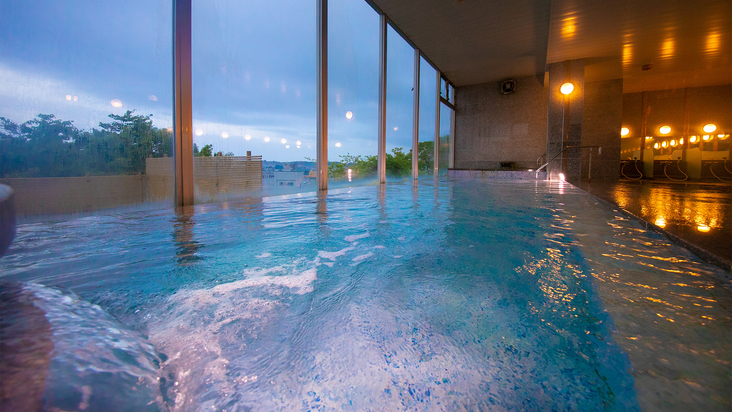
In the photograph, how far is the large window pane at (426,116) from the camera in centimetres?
940

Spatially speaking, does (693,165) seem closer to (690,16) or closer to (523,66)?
(523,66)

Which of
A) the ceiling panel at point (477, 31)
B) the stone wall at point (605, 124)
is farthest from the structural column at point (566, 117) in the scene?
the stone wall at point (605, 124)

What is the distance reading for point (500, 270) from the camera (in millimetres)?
1353

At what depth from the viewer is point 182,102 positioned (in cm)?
315

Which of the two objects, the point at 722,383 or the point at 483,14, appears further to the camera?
the point at 483,14

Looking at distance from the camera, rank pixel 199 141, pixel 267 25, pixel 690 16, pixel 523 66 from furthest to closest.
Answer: pixel 523 66 → pixel 690 16 → pixel 267 25 → pixel 199 141

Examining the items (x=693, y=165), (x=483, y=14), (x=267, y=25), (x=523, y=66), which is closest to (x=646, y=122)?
(x=693, y=165)

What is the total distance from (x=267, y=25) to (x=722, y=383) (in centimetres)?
480

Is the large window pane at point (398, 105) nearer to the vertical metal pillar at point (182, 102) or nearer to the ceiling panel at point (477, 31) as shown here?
the ceiling panel at point (477, 31)

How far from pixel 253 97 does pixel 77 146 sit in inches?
75.7

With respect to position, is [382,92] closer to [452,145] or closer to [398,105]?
[398,105]

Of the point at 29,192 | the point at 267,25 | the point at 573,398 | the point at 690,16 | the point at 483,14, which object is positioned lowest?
the point at 573,398

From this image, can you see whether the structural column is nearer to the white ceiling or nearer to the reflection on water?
the white ceiling

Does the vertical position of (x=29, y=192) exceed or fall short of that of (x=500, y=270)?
it exceeds it
